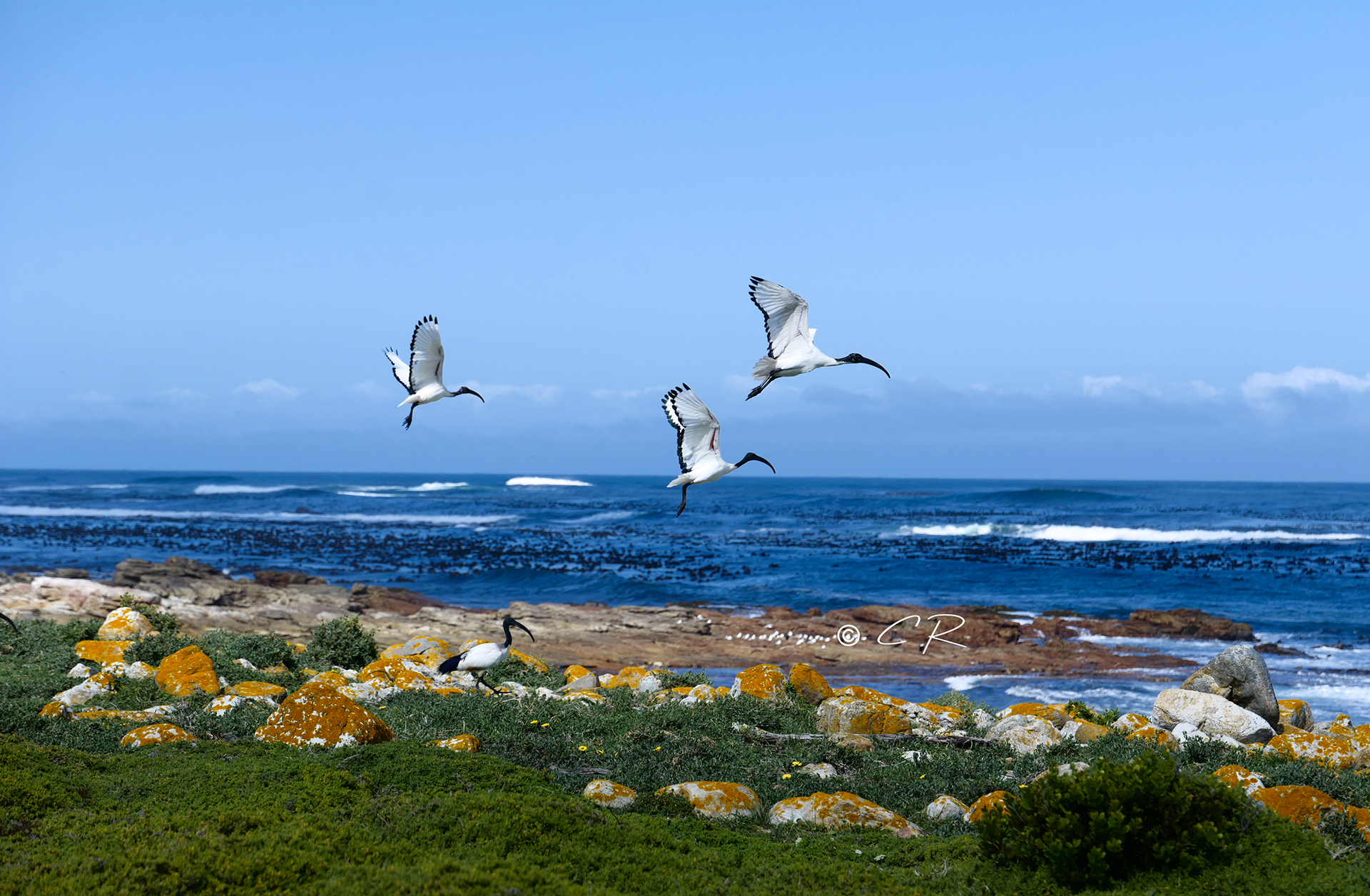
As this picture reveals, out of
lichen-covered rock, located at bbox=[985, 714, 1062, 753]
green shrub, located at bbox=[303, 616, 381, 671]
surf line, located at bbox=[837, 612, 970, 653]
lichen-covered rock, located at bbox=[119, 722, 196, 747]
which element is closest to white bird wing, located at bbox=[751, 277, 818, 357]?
lichen-covered rock, located at bbox=[985, 714, 1062, 753]

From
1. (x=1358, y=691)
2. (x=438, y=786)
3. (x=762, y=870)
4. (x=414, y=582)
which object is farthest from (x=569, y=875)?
(x=414, y=582)

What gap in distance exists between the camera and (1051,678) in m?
19.6

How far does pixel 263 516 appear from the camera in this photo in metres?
71.2

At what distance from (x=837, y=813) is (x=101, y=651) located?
37.6 feet

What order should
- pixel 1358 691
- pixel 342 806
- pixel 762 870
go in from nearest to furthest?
pixel 762 870
pixel 342 806
pixel 1358 691

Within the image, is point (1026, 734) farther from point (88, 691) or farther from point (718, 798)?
point (88, 691)

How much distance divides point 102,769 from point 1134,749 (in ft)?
30.4

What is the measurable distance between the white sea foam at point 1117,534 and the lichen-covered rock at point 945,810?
153 feet

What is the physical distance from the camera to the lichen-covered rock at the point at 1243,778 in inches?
308

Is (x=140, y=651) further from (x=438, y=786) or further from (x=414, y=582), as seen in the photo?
(x=414, y=582)

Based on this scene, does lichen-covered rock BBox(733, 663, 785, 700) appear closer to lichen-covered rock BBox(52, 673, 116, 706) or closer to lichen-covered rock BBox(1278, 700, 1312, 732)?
lichen-covered rock BBox(1278, 700, 1312, 732)

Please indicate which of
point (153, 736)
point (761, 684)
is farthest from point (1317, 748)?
point (153, 736)

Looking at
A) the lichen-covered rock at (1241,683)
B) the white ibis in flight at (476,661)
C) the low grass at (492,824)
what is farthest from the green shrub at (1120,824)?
the white ibis in flight at (476,661)

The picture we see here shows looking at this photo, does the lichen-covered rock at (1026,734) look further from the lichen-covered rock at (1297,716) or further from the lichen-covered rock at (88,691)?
the lichen-covered rock at (88,691)
